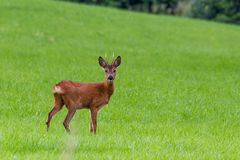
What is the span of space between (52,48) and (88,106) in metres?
20.3

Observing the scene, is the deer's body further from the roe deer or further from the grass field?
the grass field

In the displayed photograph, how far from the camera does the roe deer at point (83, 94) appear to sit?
1205 cm

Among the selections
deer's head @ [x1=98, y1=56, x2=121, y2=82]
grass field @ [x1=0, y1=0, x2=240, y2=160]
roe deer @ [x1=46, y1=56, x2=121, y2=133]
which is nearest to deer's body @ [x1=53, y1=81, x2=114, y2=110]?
roe deer @ [x1=46, y1=56, x2=121, y2=133]

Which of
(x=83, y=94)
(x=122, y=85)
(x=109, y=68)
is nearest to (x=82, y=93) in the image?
(x=83, y=94)

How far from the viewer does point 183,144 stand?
1220 cm

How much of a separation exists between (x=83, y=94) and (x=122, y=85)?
32.7ft

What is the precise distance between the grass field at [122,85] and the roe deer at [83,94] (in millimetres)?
411

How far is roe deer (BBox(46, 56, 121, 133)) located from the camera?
12047 millimetres

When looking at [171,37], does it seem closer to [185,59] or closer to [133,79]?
[185,59]

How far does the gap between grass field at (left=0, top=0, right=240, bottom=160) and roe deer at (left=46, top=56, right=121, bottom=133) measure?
411 millimetres

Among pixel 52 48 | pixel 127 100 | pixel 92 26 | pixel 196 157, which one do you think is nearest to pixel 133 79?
pixel 127 100

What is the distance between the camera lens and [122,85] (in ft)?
72.9

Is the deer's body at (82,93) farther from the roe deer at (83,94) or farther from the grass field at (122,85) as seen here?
the grass field at (122,85)

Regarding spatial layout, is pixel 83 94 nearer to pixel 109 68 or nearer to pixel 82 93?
pixel 82 93
